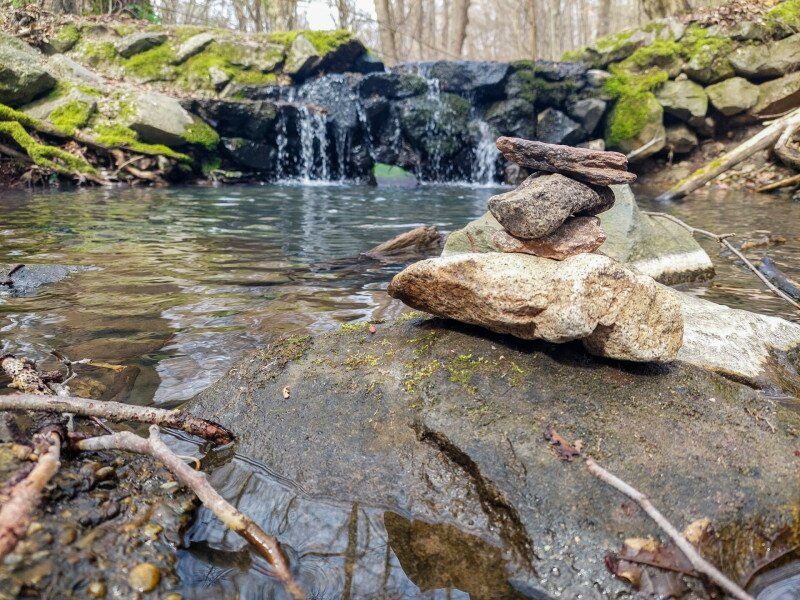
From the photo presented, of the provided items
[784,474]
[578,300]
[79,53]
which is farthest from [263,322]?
[79,53]

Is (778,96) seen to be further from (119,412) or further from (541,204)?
(119,412)

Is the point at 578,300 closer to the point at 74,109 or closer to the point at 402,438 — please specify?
the point at 402,438

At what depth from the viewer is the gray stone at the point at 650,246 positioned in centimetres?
516

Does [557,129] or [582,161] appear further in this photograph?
[557,129]

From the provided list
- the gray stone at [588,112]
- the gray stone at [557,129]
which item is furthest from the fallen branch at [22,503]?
the gray stone at [588,112]

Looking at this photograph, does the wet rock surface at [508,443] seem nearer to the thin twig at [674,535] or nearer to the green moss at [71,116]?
the thin twig at [674,535]

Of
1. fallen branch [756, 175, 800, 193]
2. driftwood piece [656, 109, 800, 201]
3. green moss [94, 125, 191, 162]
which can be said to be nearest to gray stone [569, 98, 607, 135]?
fallen branch [756, 175, 800, 193]

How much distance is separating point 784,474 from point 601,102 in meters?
16.1

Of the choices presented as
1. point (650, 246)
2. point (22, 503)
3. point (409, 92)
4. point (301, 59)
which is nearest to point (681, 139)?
point (409, 92)

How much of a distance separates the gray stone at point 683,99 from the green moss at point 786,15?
2.29m

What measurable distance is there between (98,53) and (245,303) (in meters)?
16.0

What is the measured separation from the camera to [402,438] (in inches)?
92.0

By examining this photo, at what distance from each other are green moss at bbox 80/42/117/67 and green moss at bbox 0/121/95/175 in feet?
19.0

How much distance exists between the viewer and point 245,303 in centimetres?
464
